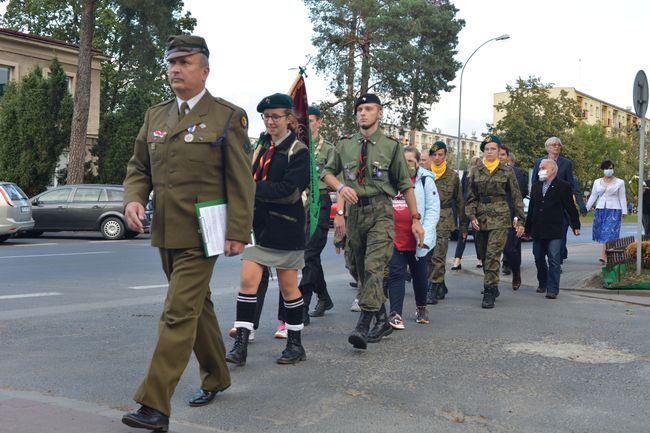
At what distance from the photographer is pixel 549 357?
628 cm

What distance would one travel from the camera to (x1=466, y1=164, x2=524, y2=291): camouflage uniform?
9.38 meters

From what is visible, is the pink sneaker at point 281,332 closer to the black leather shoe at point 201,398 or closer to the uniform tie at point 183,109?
the black leather shoe at point 201,398

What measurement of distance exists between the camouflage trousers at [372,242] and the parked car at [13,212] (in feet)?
47.5

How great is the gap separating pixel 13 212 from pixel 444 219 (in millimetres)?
12821

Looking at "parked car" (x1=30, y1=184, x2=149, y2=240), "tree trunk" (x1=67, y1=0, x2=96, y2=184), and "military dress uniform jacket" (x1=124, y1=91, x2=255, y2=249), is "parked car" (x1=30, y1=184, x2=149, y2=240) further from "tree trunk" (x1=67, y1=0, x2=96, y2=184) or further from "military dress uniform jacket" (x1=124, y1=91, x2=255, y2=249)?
"military dress uniform jacket" (x1=124, y1=91, x2=255, y2=249)

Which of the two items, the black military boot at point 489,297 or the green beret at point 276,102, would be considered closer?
the green beret at point 276,102

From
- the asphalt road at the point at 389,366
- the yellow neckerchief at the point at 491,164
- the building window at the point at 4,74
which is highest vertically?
the building window at the point at 4,74

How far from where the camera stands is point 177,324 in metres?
4.10

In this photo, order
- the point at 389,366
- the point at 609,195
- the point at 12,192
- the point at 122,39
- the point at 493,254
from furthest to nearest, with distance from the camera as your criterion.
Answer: the point at 122,39 < the point at 12,192 < the point at 609,195 < the point at 493,254 < the point at 389,366

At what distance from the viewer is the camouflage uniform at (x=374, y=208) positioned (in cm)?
647

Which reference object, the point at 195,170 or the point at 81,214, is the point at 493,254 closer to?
the point at 195,170

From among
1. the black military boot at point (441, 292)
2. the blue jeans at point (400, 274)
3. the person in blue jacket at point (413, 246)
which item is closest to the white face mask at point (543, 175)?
the black military boot at point (441, 292)

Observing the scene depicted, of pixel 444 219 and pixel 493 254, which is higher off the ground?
pixel 444 219

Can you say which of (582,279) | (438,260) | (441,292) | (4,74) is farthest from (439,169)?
(4,74)
